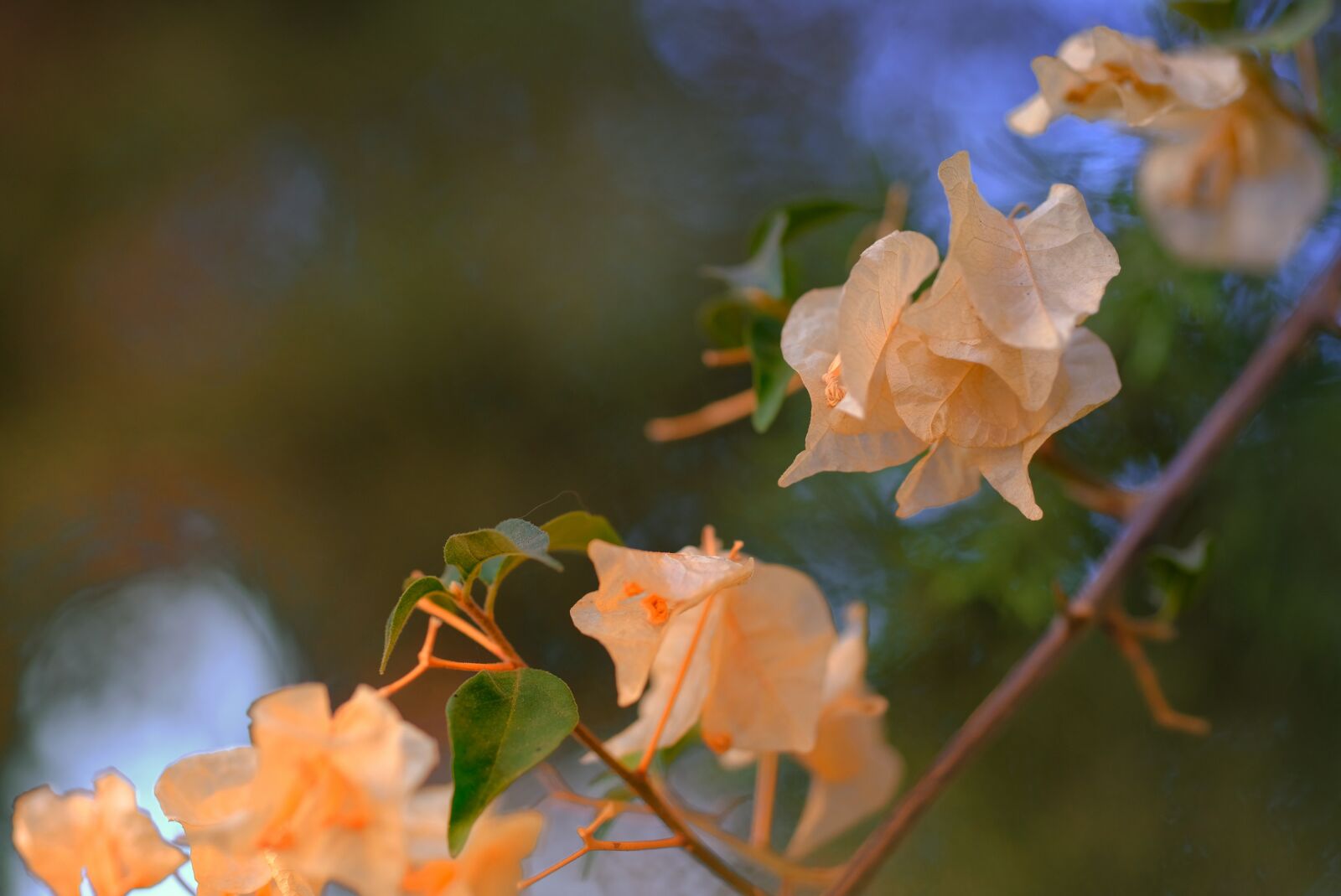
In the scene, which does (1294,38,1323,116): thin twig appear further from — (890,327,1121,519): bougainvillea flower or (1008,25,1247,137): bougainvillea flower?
(890,327,1121,519): bougainvillea flower

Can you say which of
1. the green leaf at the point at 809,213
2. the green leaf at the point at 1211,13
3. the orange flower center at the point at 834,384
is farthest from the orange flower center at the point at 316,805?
the green leaf at the point at 1211,13

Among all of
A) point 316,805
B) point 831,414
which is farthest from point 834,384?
point 316,805

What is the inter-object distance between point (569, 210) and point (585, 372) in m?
0.13

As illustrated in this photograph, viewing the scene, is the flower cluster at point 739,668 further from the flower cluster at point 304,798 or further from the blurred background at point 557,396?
the blurred background at point 557,396

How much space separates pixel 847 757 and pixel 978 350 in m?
0.18

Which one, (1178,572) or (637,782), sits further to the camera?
(1178,572)

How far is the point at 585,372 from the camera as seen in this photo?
67 cm

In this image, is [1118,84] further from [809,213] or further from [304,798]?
[304,798]

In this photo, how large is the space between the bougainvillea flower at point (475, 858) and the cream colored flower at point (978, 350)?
119mm

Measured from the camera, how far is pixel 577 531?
22 centimetres

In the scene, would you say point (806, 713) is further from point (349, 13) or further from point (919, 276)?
point (349, 13)

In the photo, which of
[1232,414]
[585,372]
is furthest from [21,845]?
[585,372]

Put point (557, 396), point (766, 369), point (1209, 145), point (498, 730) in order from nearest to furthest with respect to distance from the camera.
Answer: point (498, 730) → point (766, 369) → point (1209, 145) → point (557, 396)

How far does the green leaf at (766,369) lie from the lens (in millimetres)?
270
